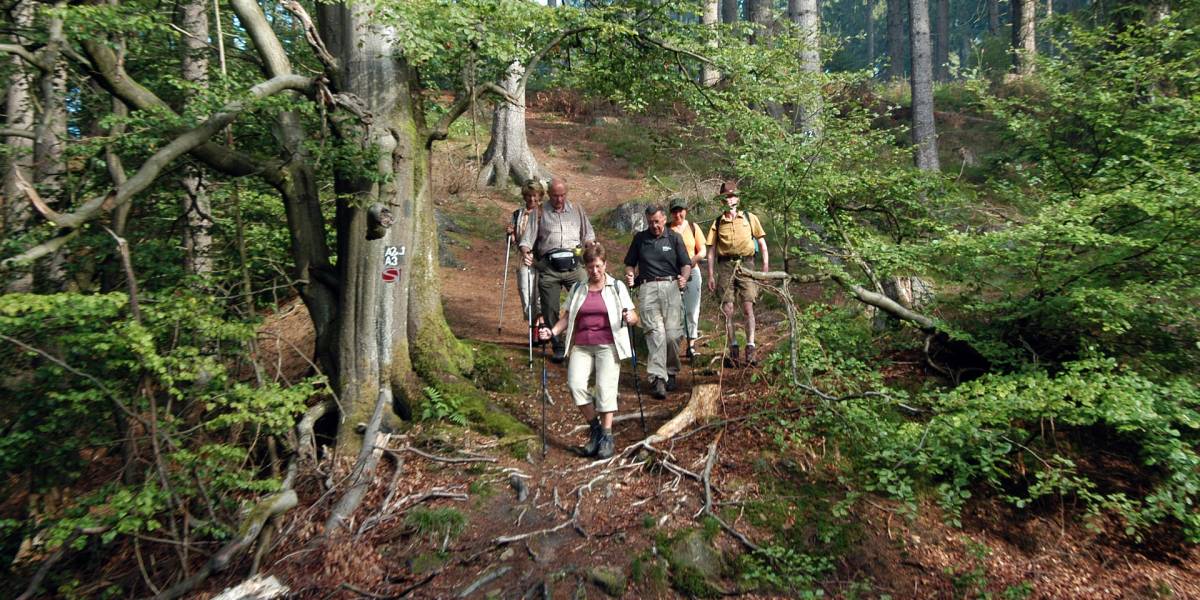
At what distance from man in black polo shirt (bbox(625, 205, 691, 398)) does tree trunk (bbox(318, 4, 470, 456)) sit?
2072 millimetres

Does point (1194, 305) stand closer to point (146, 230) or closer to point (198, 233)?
point (198, 233)

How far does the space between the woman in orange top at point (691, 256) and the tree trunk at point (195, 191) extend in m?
4.65

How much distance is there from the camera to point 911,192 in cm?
762

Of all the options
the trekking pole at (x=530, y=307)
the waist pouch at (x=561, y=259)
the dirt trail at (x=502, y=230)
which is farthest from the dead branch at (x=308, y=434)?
the waist pouch at (x=561, y=259)

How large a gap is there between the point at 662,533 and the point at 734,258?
3.65 meters

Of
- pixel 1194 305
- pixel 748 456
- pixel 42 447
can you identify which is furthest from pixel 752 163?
pixel 42 447

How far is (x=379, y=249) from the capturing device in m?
7.16

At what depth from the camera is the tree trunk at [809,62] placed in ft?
25.8

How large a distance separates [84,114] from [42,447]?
3.76 m

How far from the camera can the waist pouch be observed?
8172 mm

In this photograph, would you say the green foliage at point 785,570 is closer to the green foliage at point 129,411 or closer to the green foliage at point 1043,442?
the green foliage at point 1043,442

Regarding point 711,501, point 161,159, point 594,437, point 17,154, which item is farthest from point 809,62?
point 17,154

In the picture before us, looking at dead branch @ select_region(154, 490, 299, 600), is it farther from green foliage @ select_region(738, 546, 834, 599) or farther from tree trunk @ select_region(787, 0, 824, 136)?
tree trunk @ select_region(787, 0, 824, 136)

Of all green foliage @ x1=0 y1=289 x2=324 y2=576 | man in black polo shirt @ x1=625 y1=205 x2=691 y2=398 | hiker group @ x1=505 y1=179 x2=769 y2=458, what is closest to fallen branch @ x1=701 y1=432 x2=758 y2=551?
hiker group @ x1=505 y1=179 x2=769 y2=458
